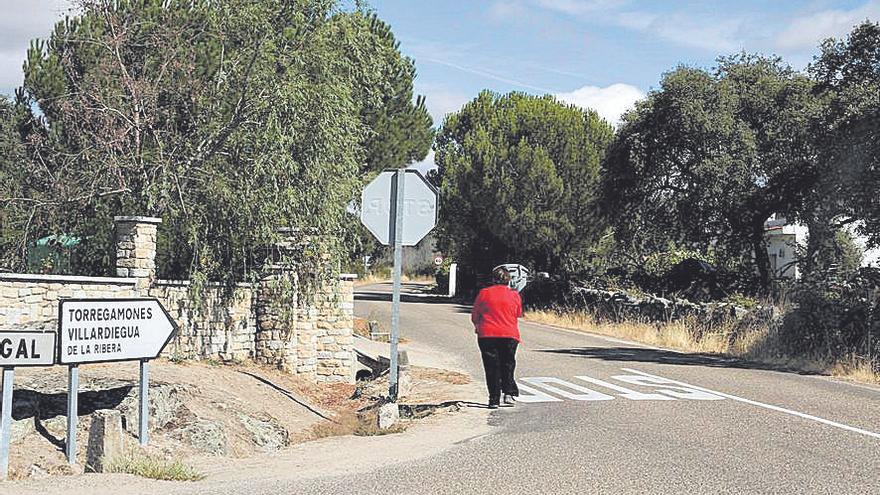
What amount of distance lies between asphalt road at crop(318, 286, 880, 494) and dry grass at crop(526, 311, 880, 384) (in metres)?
0.97

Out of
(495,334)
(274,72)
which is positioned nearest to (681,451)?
(495,334)

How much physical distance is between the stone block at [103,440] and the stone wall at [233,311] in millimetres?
4710

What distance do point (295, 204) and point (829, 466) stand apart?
10114 mm

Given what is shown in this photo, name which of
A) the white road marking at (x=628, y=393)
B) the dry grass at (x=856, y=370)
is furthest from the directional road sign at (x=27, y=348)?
the dry grass at (x=856, y=370)

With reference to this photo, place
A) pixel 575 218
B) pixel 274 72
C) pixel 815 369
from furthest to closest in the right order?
pixel 575 218, pixel 815 369, pixel 274 72

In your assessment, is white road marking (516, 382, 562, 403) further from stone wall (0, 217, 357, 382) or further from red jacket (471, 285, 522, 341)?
stone wall (0, 217, 357, 382)

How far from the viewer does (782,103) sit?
105 feet

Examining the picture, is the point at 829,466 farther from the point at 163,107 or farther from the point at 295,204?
the point at 163,107

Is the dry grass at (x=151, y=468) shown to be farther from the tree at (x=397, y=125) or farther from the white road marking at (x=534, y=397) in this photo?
the tree at (x=397, y=125)

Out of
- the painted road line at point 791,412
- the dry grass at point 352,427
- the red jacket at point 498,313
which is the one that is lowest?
the dry grass at point 352,427


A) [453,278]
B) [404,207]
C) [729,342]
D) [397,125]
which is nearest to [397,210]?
[404,207]

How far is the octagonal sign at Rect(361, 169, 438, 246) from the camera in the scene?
1322 cm

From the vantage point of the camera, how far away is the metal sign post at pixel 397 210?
43.1 ft

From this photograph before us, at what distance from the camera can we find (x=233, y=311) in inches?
712
